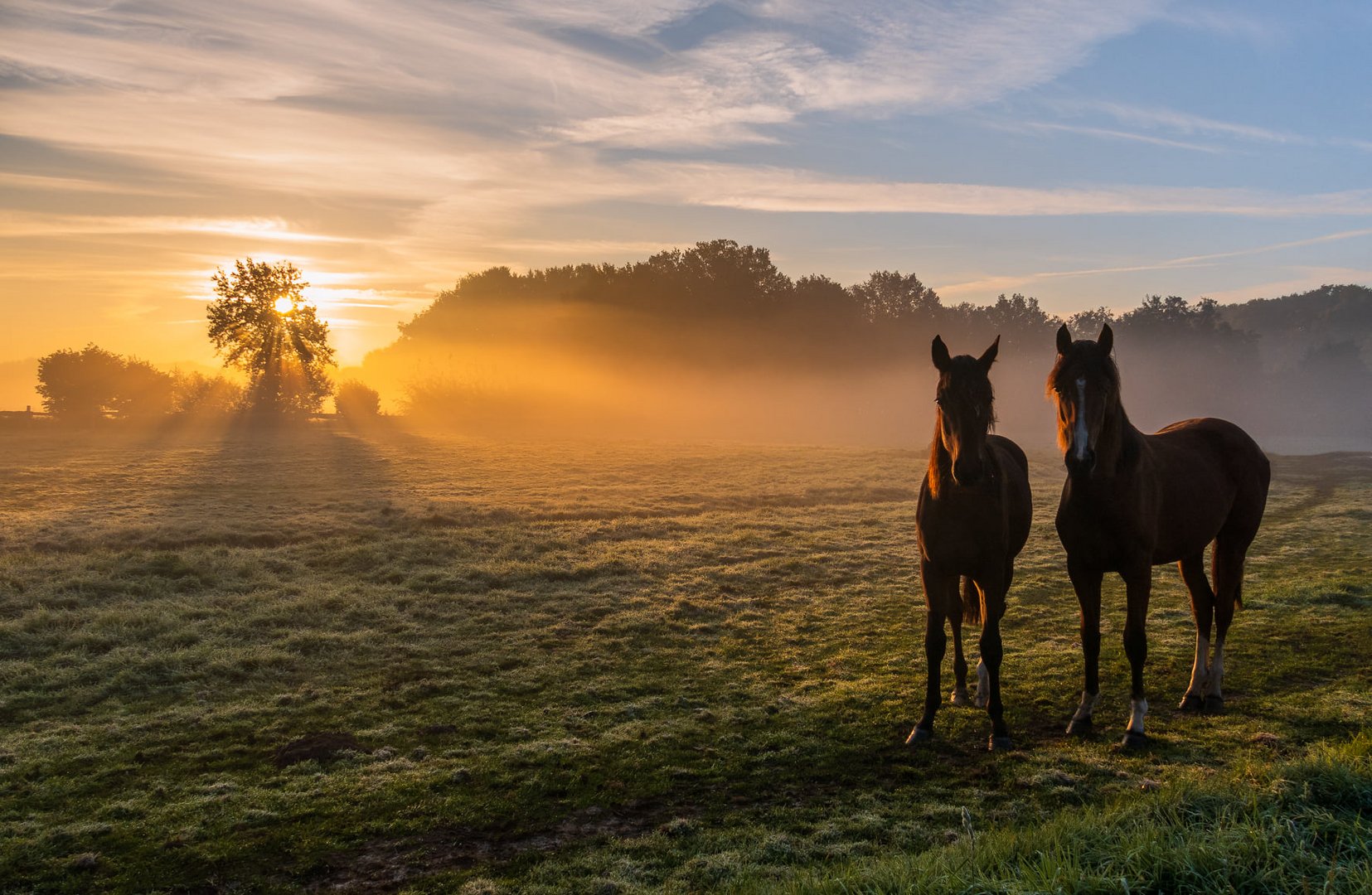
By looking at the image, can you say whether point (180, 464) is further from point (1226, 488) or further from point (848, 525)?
point (1226, 488)

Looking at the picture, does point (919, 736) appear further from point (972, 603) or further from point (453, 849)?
point (453, 849)

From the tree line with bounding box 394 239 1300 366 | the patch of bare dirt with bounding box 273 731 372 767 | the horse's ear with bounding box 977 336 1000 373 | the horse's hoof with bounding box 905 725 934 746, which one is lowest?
the patch of bare dirt with bounding box 273 731 372 767

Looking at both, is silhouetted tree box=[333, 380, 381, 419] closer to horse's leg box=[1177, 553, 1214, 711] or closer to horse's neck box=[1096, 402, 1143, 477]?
horse's leg box=[1177, 553, 1214, 711]

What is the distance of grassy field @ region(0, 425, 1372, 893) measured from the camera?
4801 mm

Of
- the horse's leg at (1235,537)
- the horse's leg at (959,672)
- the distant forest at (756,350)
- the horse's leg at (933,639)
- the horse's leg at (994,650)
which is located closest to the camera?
the horse's leg at (994,650)

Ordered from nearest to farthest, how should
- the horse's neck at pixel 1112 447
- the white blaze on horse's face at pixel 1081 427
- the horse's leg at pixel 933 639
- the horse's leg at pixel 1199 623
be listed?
the white blaze on horse's face at pixel 1081 427 → the horse's neck at pixel 1112 447 → the horse's leg at pixel 933 639 → the horse's leg at pixel 1199 623

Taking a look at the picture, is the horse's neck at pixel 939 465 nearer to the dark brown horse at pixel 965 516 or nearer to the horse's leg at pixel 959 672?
the dark brown horse at pixel 965 516

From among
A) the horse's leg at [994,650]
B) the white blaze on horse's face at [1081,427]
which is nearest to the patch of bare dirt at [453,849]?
the horse's leg at [994,650]

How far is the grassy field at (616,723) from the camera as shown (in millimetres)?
4801

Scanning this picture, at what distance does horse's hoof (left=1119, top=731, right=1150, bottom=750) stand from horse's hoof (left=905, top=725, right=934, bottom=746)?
62.8 inches

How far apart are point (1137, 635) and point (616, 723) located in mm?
5125

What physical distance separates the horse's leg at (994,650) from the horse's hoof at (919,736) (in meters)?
0.54

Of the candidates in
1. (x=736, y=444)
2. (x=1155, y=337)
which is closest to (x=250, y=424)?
(x=736, y=444)

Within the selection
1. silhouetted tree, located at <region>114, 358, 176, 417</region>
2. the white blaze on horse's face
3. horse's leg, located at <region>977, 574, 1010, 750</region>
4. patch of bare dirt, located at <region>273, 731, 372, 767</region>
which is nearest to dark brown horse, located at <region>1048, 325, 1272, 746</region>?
the white blaze on horse's face
